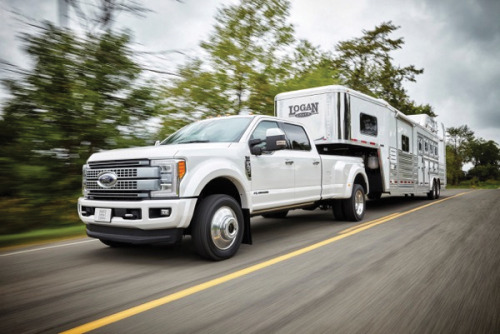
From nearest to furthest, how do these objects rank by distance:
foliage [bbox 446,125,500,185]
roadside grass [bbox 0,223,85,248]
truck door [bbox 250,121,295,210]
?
truck door [bbox 250,121,295,210]
roadside grass [bbox 0,223,85,248]
foliage [bbox 446,125,500,185]

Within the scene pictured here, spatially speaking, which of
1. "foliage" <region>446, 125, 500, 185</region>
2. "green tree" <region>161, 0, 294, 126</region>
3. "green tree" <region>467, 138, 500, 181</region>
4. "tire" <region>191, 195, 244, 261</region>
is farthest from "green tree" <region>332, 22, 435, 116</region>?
"green tree" <region>467, 138, 500, 181</region>

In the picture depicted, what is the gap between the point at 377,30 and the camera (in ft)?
92.5

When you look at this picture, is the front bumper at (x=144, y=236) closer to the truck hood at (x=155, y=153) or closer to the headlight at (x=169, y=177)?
the headlight at (x=169, y=177)

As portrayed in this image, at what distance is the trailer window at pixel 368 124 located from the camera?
9034 millimetres

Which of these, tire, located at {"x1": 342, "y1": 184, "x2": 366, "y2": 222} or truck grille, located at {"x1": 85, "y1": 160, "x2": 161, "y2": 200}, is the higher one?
truck grille, located at {"x1": 85, "y1": 160, "x2": 161, "y2": 200}

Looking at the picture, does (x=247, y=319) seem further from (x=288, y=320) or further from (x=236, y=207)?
(x=236, y=207)

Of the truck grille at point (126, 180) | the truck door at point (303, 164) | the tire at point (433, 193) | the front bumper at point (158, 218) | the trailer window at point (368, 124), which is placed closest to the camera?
the front bumper at point (158, 218)

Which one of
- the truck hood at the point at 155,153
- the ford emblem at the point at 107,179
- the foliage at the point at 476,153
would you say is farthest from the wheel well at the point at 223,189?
the foliage at the point at 476,153

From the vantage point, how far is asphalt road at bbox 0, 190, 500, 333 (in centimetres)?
264

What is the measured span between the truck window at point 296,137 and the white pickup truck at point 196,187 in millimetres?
360

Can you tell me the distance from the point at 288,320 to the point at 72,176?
8009 mm

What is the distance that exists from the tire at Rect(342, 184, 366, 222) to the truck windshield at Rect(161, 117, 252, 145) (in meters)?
3.48

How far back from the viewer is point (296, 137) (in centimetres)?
659

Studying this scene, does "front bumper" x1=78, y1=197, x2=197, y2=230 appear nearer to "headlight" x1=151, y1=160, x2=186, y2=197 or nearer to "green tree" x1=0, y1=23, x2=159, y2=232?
"headlight" x1=151, y1=160, x2=186, y2=197
